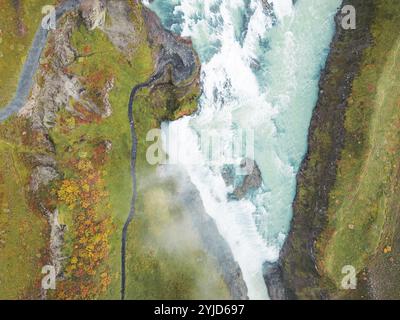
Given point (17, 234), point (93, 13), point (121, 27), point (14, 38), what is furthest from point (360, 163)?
point (14, 38)

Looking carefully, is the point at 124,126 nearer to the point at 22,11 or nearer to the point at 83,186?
the point at 83,186

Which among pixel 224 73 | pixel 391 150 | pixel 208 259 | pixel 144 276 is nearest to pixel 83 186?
pixel 144 276

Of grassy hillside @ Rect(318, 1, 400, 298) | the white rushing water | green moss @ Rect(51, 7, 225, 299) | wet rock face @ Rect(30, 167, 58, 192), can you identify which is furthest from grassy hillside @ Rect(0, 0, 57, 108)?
grassy hillside @ Rect(318, 1, 400, 298)

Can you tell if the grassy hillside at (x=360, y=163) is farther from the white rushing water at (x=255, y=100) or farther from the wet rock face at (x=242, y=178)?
the wet rock face at (x=242, y=178)

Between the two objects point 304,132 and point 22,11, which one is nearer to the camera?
point 22,11

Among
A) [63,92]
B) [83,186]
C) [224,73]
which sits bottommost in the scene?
[83,186]

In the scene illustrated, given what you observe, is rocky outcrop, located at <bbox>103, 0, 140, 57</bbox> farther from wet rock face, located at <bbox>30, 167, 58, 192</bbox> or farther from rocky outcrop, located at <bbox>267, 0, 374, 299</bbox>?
rocky outcrop, located at <bbox>267, 0, 374, 299</bbox>

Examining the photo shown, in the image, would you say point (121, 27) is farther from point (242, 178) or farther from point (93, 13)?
point (242, 178)
